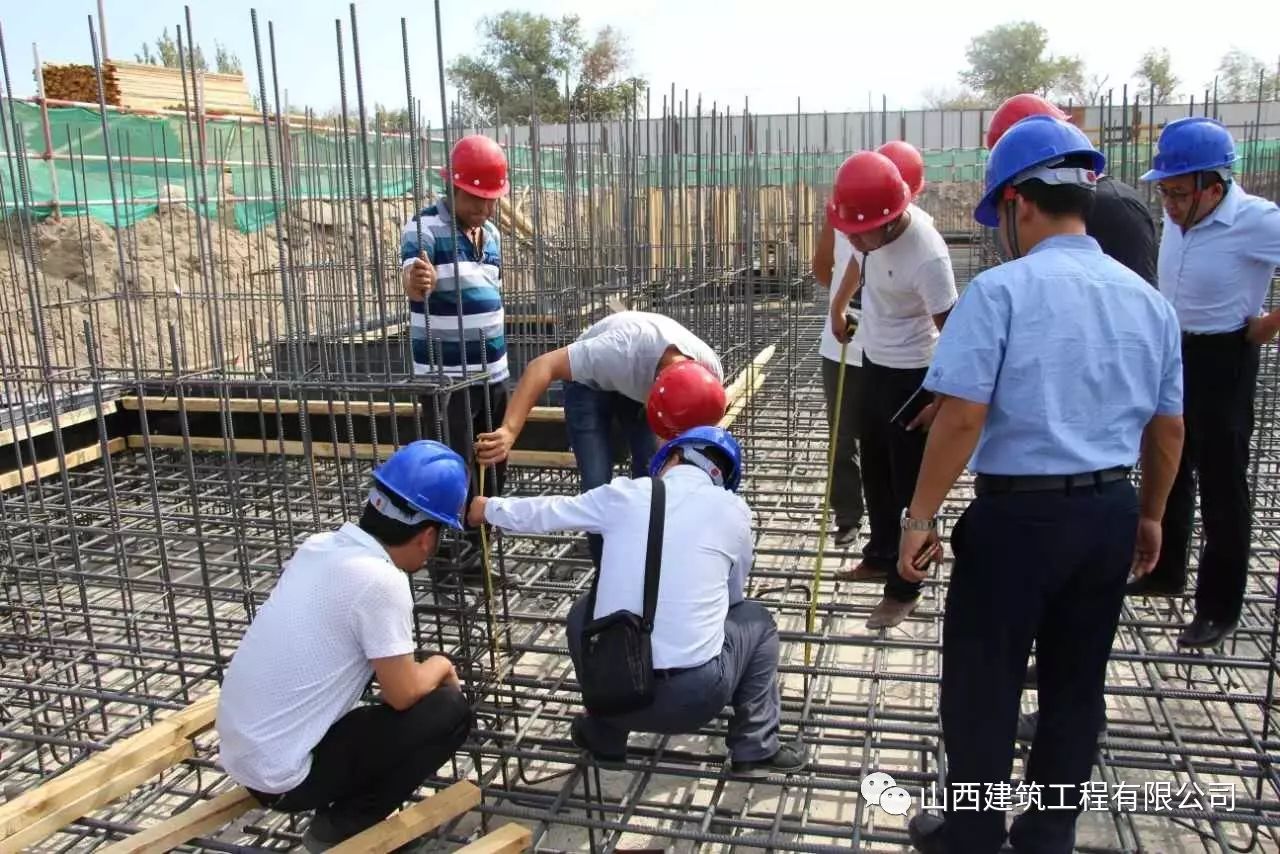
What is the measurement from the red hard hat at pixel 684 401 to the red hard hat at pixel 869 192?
2.40 ft

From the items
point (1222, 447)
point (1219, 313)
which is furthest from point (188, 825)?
point (1219, 313)

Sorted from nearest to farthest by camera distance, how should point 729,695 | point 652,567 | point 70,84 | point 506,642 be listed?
1. point 652,567
2. point 729,695
3. point 506,642
4. point 70,84

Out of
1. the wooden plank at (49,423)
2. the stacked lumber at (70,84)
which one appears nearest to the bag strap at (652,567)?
the wooden plank at (49,423)

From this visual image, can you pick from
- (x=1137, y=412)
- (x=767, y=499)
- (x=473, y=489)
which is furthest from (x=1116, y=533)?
(x=767, y=499)

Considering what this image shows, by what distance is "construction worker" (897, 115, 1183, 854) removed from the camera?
7.17 ft

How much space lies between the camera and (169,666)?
4.29 metres

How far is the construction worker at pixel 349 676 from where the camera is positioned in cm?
257

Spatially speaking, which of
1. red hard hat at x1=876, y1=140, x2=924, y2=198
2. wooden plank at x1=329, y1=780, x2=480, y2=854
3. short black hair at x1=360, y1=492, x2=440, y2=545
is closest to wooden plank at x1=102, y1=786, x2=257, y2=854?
wooden plank at x1=329, y1=780, x2=480, y2=854

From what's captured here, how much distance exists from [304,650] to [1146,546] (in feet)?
7.31

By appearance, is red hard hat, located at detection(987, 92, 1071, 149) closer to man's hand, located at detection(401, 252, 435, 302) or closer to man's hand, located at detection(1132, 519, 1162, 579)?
man's hand, located at detection(1132, 519, 1162, 579)

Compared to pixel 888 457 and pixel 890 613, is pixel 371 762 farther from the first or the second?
pixel 888 457

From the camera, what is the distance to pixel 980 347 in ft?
7.16

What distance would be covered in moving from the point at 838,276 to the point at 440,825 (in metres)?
2.72

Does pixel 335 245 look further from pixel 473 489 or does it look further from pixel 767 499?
pixel 473 489
